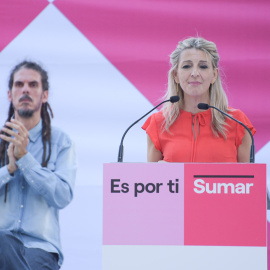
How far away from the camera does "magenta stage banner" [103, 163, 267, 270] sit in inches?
69.6

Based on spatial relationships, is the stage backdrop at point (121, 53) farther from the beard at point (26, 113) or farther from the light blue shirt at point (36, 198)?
the light blue shirt at point (36, 198)

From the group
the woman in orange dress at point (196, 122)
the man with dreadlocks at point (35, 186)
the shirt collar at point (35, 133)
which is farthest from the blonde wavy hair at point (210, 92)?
the shirt collar at point (35, 133)

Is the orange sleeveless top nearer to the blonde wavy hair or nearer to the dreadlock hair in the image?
the blonde wavy hair

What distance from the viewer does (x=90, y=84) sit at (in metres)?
3.10

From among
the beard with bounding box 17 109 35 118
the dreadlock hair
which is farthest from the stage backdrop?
the beard with bounding box 17 109 35 118

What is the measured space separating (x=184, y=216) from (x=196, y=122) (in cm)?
73

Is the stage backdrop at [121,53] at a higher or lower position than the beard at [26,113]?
higher

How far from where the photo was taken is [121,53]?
3115mm

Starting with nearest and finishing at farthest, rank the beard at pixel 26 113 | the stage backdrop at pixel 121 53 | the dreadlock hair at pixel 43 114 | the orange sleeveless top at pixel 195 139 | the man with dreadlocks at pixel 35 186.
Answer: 1. the orange sleeveless top at pixel 195 139
2. the man with dreadlocks at pixel 35 186
3. the dreadlock hair at pixel 43 114
4. the beard at pixel 26 113
5. the stage backdrop at pixel 121 53

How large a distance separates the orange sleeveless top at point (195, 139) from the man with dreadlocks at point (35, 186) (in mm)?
484

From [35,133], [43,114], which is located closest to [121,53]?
[43,114]

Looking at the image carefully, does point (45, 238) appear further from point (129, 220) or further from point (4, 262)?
point (129, 220)

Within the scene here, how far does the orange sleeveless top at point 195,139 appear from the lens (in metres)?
2.35

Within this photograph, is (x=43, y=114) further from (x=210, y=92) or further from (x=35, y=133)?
(x=210, y=92)
